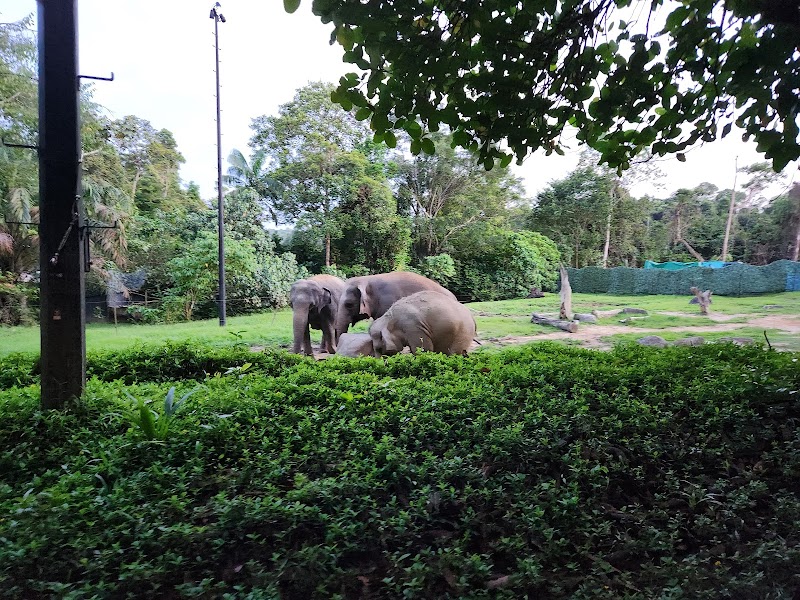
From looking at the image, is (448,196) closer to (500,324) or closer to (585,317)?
(500,324)

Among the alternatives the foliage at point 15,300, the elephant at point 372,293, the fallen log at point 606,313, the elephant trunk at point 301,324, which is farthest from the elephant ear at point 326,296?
the fallen log at point 606,313

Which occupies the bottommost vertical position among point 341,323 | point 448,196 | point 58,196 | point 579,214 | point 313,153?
point 341,323

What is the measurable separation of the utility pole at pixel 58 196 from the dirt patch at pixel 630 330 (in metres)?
3.67

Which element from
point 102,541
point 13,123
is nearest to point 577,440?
point 102,541

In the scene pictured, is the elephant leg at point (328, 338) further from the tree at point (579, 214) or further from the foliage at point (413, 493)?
the foliage at point (413, 493)

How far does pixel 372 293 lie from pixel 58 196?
349 centimetres

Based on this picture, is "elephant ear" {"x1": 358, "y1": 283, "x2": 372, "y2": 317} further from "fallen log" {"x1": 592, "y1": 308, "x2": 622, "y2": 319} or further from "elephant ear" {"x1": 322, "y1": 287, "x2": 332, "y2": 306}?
"fallen log" {"x1": 592, "y1": 308, "x2": 622, "y2": 319}

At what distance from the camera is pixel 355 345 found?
5.14m

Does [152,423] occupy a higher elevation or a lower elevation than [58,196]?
lower

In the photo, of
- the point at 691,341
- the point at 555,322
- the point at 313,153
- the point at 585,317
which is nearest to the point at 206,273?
the point at 313,153

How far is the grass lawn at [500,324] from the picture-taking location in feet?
13.9

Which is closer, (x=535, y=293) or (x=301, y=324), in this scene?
(x=535, y=293)

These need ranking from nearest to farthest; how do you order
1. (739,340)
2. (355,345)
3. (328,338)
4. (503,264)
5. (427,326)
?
(739,340)
(427,326)
(355,345)
(503,264)
(328,338)

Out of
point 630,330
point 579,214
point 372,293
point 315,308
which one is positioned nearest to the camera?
point 630,330
